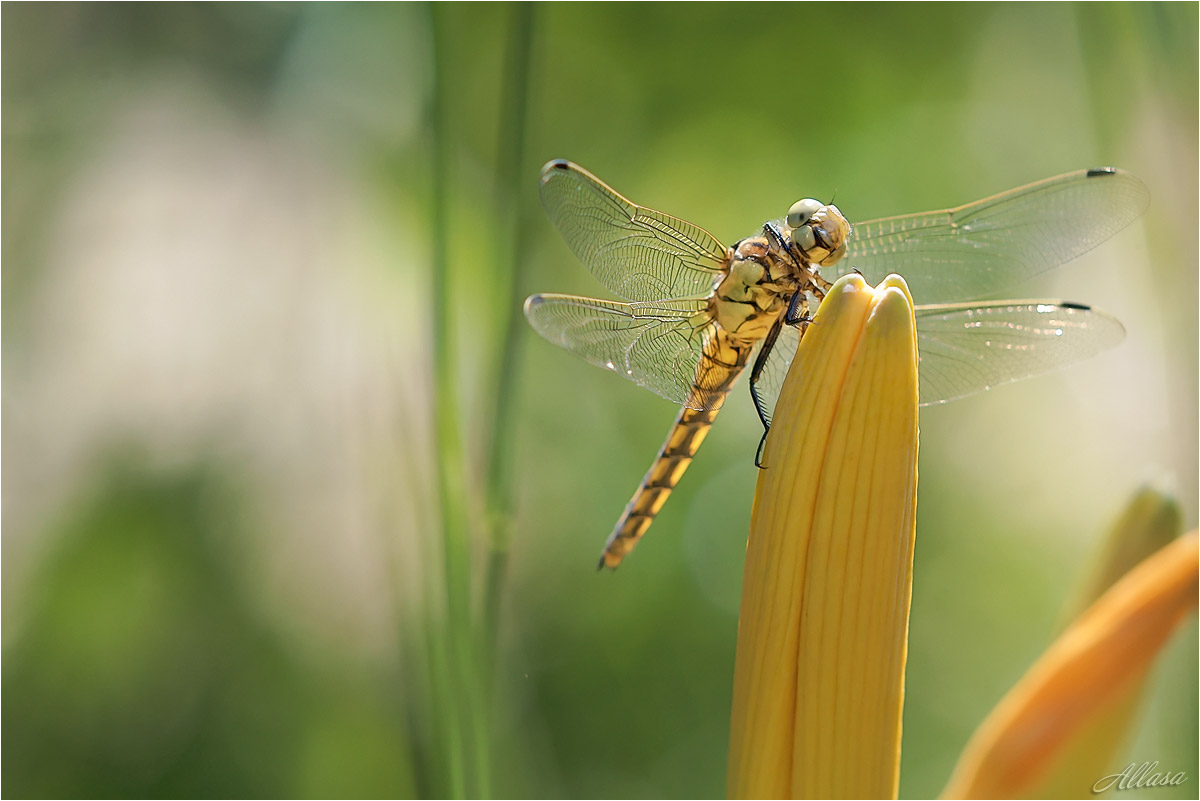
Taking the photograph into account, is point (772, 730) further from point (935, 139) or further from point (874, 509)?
point (935, 139)

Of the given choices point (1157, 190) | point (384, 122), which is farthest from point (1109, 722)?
point (384, 122)

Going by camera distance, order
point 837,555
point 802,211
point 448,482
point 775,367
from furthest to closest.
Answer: point 775,367 < point 802,211 < point 448,482 < point 837,555

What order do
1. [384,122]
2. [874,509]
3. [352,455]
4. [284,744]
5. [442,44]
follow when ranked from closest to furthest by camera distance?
[874,509] < [442,44] < [284,744] < [352,455] < [384,122]

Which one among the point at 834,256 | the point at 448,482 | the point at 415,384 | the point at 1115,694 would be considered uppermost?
the point at 834,256

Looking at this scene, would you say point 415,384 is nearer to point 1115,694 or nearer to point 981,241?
point 981,241

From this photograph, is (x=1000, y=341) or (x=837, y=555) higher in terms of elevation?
(x=1000, y=341)

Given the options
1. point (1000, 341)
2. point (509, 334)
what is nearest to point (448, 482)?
point (509, 334)

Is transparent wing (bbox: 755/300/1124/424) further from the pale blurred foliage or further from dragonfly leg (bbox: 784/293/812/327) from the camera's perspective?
the pale blurred foliage
